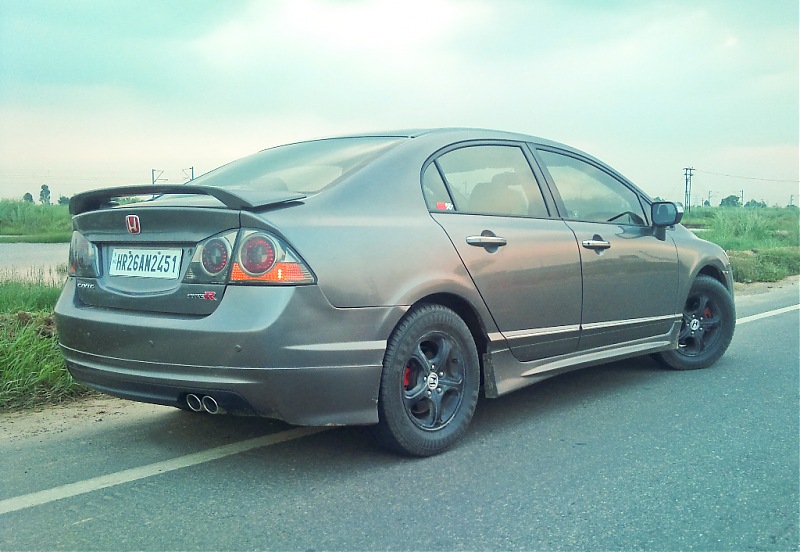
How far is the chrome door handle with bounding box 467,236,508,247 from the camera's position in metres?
3.85

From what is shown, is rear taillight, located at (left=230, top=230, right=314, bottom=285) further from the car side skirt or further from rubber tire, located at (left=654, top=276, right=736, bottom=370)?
rubber tire, located at (left=654, top=276, right=736, bottom=370)

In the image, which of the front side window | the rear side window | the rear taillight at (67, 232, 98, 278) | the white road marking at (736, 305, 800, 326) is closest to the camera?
the rear taillight at (67, 232, 98, 278)

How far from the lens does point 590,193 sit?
4945 millimetres

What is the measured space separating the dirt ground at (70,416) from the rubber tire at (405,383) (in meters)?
1.59

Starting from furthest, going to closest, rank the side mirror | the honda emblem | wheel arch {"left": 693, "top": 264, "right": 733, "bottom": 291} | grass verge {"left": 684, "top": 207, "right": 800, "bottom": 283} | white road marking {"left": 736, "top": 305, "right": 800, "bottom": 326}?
grass verge {"left": 684, "top": 207, "right": 800, "bottom": 283}
white road marking {"left": 736, "top": 305, "right": 800, "bottom": 326}
wheel arch {"left": 693, "top": 264, "right": 733, "bottom": 291}
the side mirror
the honda emblem

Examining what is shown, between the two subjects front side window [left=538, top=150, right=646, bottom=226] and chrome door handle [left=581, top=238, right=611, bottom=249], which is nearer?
chrome door handle [left=581, top=238, right=611, bottom=249]

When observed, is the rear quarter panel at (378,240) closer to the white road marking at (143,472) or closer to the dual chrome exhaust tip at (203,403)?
the dual chrome exhaust tip at (203,403)

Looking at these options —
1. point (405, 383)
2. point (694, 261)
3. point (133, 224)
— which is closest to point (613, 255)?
point (694, 261)

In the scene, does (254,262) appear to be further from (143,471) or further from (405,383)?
(143,471)

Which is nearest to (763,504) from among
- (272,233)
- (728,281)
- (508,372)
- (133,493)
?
(508,372)

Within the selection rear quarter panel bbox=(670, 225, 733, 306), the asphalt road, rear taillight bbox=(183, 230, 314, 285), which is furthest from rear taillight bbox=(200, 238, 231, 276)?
rear quarter panel bbox=(670, 225, 733, 306)

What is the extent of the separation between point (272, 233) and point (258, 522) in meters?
1.08

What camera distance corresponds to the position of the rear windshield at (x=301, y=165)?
3.70m

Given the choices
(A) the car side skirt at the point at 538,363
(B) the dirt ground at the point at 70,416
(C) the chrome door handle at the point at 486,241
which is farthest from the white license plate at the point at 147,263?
(A) the car side skirt at the point at 538,363
